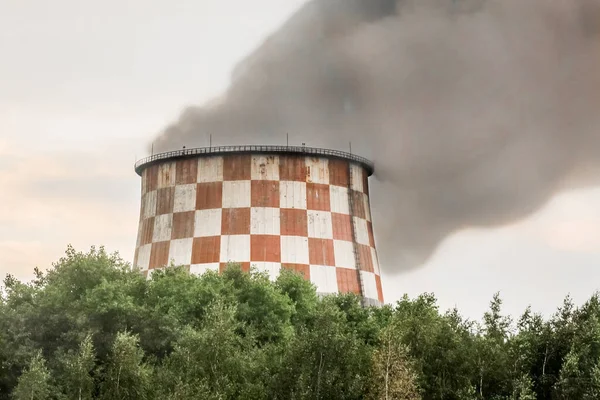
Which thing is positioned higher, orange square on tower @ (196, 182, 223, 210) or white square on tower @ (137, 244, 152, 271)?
orange square on tower @ (196, 182, 223, 210)

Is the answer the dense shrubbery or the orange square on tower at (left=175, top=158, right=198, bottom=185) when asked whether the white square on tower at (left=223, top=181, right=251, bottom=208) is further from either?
the dense shrubbery

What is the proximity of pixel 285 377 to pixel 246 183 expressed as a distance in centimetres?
1250

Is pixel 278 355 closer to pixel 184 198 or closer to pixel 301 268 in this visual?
pixel 301 268

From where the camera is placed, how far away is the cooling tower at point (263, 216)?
3581 centimetres

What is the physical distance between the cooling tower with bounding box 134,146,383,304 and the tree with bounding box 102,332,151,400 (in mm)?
10532

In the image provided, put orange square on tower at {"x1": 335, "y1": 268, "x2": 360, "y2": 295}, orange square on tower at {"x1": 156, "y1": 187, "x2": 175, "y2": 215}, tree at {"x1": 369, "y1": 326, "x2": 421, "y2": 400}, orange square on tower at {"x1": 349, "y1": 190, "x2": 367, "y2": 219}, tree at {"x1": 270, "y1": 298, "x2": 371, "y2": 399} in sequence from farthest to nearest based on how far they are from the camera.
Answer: orange square on tower at {"x1": 349, "y1": 190, "x2": 367, "y2": 219} → orange square on tower at {"x1": 156, "y1": 187, "x2": 175, "y2": 215} → orange square on tower at {"x1": 335, "y1": 268, "x2": 360, "y2": 295} → tree at {"x1": 270, "y1": 298, "x2": 371, "y2": 399} → tree at {"x1": 369, "y1": 326, "x2": 421, "y2": 400}

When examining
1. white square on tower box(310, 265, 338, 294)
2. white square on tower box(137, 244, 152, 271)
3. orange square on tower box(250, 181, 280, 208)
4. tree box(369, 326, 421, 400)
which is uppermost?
orange square on tower box(250, 181, 280, 208)

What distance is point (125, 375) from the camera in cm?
2498

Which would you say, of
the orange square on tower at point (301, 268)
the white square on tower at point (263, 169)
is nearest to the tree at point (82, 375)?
the orange square on tower at point (301, 268)

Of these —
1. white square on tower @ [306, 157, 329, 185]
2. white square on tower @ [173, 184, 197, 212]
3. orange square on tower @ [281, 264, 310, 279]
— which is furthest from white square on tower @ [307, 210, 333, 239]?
Result: white square on tower @ [173, 184, 197, 212]

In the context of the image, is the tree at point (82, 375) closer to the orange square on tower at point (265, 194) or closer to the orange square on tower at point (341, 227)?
the orange square on tower at point (265, 194)

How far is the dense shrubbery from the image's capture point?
24.2 m

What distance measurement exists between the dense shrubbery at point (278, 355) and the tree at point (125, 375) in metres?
0.03

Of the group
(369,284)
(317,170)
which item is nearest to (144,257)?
(317,170)
